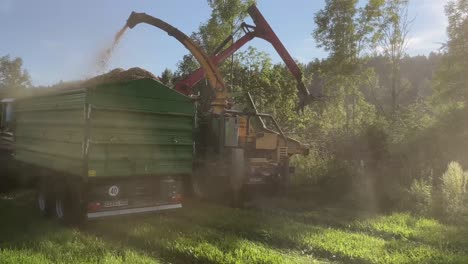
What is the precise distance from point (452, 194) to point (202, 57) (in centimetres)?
662

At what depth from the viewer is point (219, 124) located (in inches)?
374

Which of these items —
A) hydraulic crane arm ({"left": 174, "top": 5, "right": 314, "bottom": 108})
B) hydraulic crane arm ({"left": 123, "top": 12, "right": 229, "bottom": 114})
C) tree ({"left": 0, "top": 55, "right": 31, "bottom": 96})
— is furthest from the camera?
tree ({"left": 0, "top": 55, "right": 31, "bottom": 96})

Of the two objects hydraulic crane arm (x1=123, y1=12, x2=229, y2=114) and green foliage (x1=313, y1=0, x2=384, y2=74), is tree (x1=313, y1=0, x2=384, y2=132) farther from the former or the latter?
hydraulic crane arm (x1=123, y1=12, x2=229, y2=114)

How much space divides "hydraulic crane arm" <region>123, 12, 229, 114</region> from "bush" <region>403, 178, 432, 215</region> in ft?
15.7

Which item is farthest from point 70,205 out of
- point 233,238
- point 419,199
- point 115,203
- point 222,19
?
point 222,19

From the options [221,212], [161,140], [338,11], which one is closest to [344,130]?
[338,11]

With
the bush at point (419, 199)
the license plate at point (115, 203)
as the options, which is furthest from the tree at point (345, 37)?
the license plate at point (115, 203)

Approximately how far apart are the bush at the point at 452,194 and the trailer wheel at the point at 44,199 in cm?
764

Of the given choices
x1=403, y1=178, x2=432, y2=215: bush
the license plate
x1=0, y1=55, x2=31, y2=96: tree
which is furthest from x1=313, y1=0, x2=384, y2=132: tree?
x1=0, y1=55, x2=31, y2=96: tree

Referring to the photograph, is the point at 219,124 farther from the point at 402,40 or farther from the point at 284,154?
the point at 402,40

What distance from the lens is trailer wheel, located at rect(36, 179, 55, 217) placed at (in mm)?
7465

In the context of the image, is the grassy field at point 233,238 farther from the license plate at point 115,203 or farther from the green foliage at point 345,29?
the green foliage at point 345,29

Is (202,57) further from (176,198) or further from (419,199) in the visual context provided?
(419,199)

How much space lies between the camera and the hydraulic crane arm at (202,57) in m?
10.3
